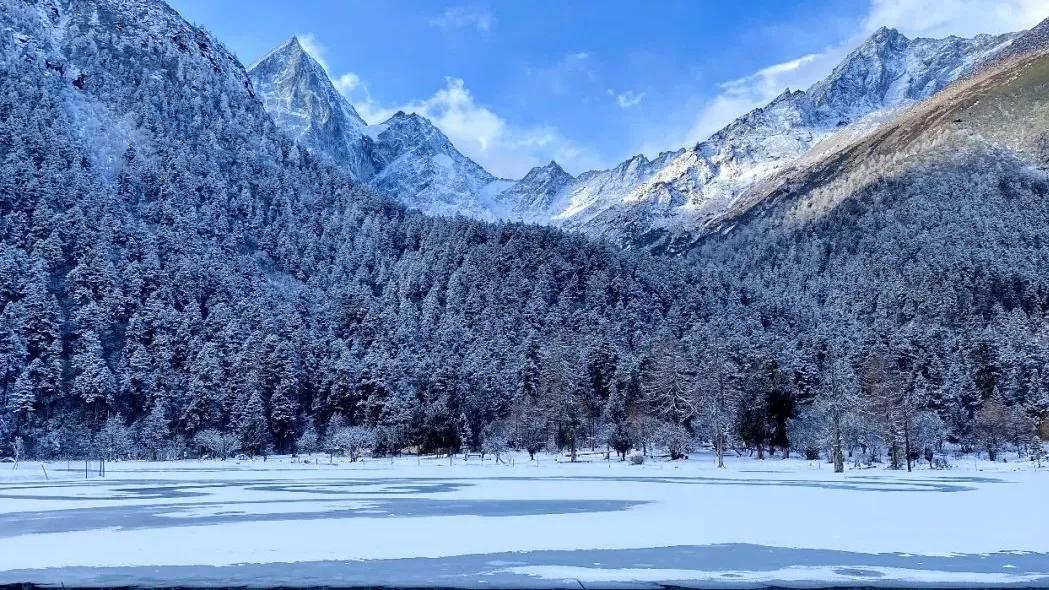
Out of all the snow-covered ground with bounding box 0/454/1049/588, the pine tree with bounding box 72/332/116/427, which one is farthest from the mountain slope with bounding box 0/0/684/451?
the snow-covered ground with bounding box 0/454/1049/588

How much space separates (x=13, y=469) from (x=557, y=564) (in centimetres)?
8514

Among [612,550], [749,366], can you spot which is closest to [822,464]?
[749,366]

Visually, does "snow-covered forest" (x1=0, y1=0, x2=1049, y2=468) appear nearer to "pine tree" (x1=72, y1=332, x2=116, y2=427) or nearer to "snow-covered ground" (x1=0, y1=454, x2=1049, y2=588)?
"pine tree" (x1=72, y1=332, x2=116, y2=427)

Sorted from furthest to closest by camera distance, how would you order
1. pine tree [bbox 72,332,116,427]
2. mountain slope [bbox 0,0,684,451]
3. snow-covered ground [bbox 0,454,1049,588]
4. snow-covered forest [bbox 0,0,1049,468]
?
pine tree [bbox 72,332,116,427]
mountain slope [bbox 0,0,684,451]
snow-covered forest [bbox 0,0,1049,468]
snow-covered ground [bbox 0,454,1049,588]

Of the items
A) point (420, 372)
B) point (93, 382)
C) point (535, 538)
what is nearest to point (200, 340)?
point (93, 382)

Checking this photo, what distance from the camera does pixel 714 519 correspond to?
96.1 ft

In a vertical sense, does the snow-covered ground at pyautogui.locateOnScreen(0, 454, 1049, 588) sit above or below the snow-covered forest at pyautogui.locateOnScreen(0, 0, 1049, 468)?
below

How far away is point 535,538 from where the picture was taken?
79.3 feet

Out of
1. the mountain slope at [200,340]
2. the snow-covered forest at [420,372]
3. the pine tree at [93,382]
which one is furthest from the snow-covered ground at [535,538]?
the pine tree at [93,382]

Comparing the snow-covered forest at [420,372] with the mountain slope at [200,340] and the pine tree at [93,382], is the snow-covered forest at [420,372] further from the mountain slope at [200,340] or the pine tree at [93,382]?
the mountain slope at [200,340]

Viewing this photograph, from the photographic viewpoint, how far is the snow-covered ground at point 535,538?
710 inches

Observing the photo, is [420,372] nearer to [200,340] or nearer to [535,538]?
[200,340]

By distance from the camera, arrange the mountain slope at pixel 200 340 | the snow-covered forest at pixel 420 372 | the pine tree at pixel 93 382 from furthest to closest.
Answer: the pine tree at pixel 93 382
the mountain slope at pixel 200 340
the snow-covered forest at pixel 420 372

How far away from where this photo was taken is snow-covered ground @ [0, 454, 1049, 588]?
59.2ft
